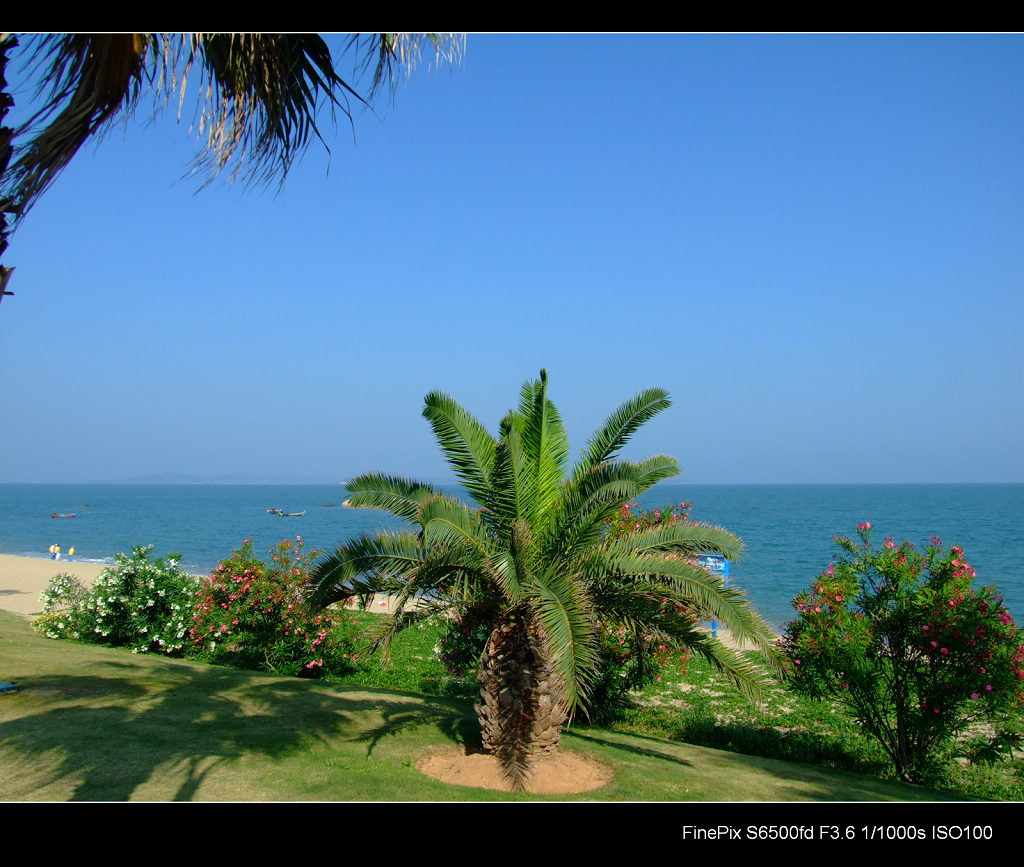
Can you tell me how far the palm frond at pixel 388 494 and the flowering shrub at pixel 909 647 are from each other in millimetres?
5280

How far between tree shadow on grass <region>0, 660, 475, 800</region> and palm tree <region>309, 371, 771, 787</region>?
1628 mm

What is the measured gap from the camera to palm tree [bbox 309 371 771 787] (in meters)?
7.76

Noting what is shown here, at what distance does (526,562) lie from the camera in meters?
7.82

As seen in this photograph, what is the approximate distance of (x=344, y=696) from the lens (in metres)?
10.9

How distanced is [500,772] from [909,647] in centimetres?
602

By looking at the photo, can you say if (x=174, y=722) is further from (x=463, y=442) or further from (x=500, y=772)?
(x=463, y=442)

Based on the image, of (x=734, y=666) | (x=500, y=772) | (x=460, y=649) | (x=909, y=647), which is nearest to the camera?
(x=734, y=666)

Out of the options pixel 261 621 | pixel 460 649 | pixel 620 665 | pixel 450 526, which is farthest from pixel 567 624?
pixel 261 621

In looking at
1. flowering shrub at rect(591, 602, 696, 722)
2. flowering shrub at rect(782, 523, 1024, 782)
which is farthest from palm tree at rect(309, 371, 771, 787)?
flowering shrub at rect(591, 602, 696, 722)

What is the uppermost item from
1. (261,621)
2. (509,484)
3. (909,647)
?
(509,484)

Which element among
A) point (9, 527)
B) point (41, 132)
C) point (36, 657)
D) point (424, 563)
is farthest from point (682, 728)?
point (9, 527)

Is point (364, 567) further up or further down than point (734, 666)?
further up

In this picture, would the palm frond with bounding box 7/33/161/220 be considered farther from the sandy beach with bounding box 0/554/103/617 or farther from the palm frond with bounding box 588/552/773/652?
the sandy beach with bounding box 0/554/103/617

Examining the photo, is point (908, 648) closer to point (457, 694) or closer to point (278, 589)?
point (457, 694)
